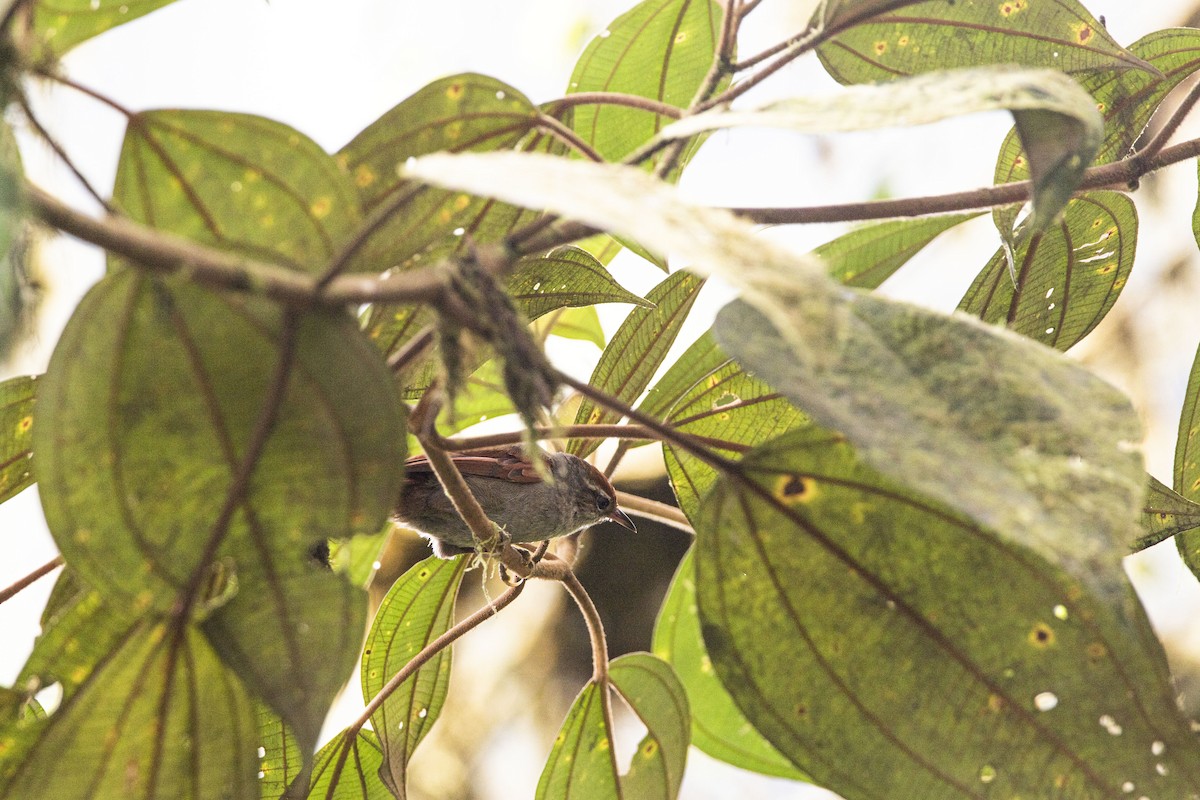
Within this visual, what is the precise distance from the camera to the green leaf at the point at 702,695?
160 cm

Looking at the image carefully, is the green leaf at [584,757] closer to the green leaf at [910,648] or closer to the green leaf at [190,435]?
the green leaf at [910,648]

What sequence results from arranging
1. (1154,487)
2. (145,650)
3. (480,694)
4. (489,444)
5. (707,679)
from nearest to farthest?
(145,650) → (1154,487) → (489,444) → (707,679) → (480,694)

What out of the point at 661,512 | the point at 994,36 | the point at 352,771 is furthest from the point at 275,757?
the point at 994,36

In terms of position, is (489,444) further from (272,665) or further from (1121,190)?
(1121,190)

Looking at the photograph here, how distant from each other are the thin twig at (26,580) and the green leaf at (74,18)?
0.54 m

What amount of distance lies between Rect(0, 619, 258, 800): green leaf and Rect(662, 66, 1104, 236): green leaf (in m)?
0.56

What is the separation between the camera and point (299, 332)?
0.66 metres

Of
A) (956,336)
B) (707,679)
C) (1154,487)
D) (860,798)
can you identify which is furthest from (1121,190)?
(707,679)

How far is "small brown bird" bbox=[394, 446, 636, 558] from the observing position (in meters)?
2.14

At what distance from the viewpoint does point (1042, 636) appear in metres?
0.79

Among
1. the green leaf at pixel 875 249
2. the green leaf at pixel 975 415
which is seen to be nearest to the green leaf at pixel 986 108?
the green leaf at pixel 975 415

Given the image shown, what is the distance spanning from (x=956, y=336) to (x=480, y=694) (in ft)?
12.0

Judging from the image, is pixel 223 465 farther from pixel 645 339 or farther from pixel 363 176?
pixel 645 339

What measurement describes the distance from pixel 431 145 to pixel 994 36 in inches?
27.0
